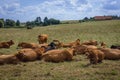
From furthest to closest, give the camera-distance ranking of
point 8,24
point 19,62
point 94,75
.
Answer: point 8,24 < point 19,62 < point 94,75

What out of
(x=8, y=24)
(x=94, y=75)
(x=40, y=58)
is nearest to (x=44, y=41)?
(x=40, y=58)

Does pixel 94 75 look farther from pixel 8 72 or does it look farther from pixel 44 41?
pixel 44 41

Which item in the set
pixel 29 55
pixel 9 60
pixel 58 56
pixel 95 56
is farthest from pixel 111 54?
pixel 9 60

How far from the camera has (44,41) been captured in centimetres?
2592

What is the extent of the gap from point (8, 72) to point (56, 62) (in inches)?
124

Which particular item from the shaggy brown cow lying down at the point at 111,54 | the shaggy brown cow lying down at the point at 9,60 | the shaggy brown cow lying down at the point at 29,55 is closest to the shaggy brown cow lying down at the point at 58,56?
the shaggy brown cow lying down at the point at 29,55

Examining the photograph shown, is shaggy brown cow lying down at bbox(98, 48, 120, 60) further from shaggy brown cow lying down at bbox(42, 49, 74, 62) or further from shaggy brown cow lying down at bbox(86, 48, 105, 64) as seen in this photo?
shaggy brown cow lying down at bbox(42, 49, 74, 62)

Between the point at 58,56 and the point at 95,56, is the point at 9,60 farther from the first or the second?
the point at 95,56

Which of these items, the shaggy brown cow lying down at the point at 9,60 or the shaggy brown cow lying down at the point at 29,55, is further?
the shaggy brown cow lying down at the point at 29,55

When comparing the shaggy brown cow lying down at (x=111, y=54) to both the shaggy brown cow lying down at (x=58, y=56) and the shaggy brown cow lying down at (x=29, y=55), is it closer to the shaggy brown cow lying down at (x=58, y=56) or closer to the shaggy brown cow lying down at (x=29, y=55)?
the shaggy brown cow lying down at (x=58, y=56)

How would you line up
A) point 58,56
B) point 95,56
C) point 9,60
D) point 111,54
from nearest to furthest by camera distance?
point 95,56, point 9,60, point 58,56, point 111,54

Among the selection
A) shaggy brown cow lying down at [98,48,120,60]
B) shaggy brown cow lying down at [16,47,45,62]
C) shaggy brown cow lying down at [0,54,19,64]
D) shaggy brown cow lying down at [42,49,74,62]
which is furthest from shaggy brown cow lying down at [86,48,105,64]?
shaggy brown cow lying down at [0,54,19,64]

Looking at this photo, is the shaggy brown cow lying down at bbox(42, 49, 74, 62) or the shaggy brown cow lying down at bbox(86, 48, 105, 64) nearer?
the shaggy brown cow lying down at bbox(86, 48, 105, 64)

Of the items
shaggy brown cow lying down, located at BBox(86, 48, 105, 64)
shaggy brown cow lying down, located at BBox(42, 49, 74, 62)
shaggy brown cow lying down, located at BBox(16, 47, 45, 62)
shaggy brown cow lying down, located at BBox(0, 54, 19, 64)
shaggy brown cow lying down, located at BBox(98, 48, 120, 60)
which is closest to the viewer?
A: shaggy brown cow lying down, located at BBox(86, 48, 105, 64)
